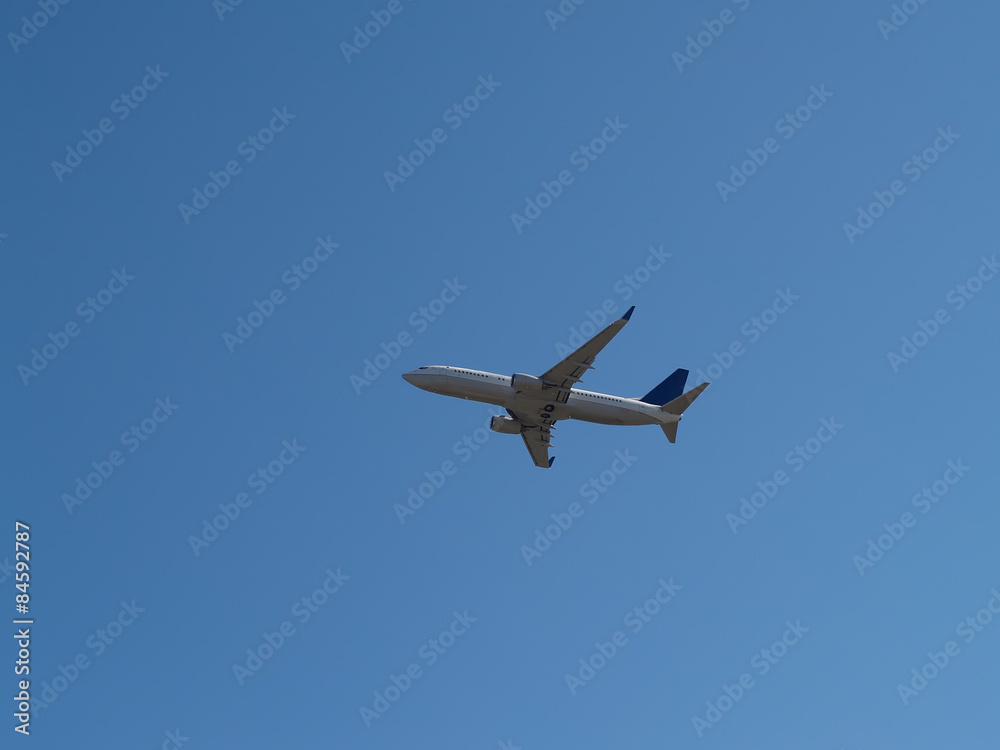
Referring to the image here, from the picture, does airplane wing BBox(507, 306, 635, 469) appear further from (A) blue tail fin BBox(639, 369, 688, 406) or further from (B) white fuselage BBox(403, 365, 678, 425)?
(A) blue tail fin BBox(639, 369, 688, 406)

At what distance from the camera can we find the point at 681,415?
3076 inches

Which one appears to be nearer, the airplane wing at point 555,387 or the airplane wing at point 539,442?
the airplane wing at point 555,387

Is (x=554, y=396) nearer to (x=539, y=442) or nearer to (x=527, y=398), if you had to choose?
(x=527, y=398)

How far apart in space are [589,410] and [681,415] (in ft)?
26.6

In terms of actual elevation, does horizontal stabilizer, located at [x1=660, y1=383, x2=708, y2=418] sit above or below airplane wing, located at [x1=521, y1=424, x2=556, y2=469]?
above

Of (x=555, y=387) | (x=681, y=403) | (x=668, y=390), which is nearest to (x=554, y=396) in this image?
(x=555, y=387)

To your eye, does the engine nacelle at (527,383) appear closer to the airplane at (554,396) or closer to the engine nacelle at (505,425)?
→ the airplane at (554,396)

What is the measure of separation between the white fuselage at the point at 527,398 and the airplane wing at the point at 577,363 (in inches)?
46.4

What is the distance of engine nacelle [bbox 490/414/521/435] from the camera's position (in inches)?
3177

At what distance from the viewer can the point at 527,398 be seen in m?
74.6

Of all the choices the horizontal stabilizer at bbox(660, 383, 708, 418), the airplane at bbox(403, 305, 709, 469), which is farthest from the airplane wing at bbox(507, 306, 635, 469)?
the horizontal stabilizer at bbox(660, 383, 708, 418)

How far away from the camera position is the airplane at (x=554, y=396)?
72.4 meters

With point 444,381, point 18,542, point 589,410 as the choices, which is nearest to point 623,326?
point 589,410

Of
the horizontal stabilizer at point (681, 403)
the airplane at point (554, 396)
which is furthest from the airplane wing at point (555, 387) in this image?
the horizontal stabilizer at point (681, 403)
